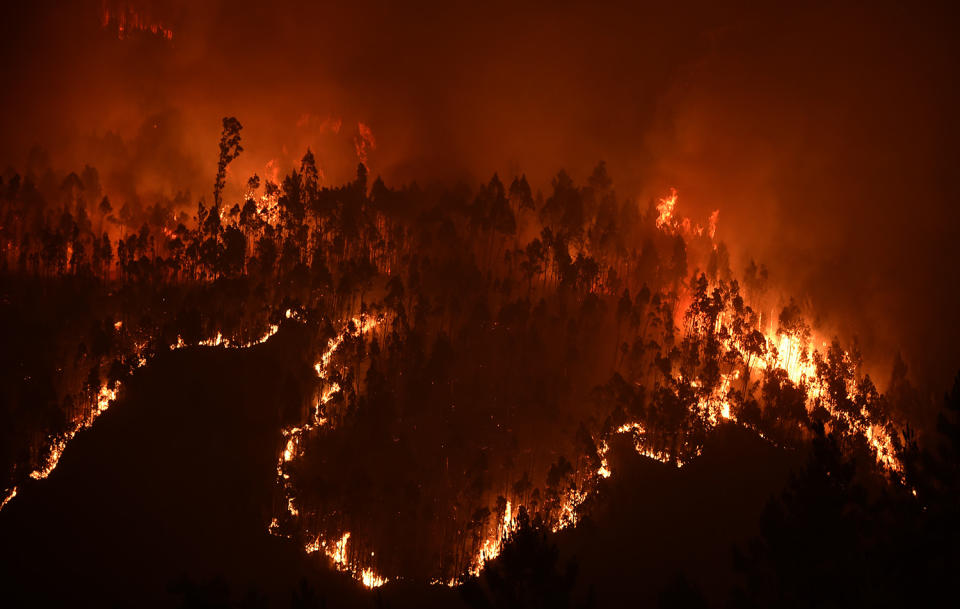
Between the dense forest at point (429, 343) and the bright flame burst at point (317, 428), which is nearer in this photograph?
the bright flame burst at point (317, 428)

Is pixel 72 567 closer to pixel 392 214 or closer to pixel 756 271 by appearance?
pixel 392 214

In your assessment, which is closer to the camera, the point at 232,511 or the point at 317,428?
the point at 232,511

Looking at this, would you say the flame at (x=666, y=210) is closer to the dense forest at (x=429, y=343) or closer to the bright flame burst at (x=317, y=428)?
the dense forest at (x=429, y=343)

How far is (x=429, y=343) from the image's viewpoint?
4259 inches

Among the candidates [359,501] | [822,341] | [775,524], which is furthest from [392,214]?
[775,524]

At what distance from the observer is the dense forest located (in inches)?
3445

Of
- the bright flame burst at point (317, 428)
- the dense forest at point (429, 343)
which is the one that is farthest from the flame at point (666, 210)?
the bright flame burst at point (317, 428)

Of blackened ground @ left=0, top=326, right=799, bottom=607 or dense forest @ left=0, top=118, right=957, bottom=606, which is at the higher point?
dense forest @ left=0, top=118, right=957, bottom=606

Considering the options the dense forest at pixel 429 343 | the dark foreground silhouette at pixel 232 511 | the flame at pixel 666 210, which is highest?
the flame at pixel 666 210

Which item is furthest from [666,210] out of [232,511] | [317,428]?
[232,511]

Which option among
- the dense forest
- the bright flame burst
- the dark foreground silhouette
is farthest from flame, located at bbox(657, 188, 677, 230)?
the bright flame burst

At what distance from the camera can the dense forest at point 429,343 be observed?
3445 inches

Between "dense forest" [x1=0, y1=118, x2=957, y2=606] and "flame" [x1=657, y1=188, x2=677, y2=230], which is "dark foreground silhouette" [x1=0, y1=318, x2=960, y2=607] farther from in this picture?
"flame" [x1=657, y1=188, x2=677, y2=230]

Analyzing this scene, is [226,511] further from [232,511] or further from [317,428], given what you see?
[317,428]
